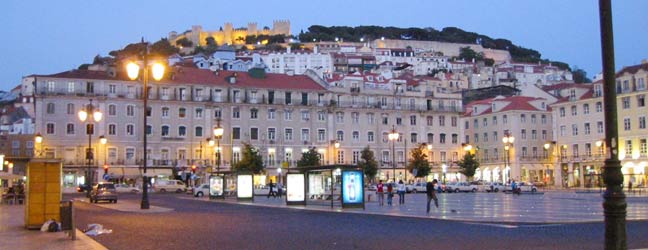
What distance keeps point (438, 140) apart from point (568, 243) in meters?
81.8

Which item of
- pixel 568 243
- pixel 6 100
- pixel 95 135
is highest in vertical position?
pixel 6 100

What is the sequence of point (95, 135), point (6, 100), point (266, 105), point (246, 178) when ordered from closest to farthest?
point (246, 178) < point (95, 135) < point (266, 105) < point (6, 100)

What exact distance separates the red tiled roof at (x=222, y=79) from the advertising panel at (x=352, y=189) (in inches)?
2127

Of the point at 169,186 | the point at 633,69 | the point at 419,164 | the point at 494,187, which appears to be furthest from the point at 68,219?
the point at 633,69

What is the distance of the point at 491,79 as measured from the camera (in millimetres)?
197250

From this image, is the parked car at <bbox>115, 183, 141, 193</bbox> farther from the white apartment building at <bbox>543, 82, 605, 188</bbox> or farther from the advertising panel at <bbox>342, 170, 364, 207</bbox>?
the white apartment building at <bbox>543, 82, 605, 188</bbox>

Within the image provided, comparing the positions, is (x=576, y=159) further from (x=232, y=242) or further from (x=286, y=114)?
(x=232, y=242)

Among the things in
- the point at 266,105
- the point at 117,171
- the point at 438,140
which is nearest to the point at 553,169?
the point at 438,140

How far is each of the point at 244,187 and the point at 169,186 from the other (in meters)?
30.9

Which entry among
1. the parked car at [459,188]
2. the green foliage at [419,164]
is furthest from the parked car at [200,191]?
the green foliage at [419,164]

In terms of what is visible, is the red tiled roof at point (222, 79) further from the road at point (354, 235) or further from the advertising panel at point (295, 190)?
the road at point (354, 235)

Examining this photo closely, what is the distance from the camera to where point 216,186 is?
55031 mm

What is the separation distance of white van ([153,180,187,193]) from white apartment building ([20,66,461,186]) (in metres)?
5.84

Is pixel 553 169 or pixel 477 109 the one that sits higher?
pixel 477 109
